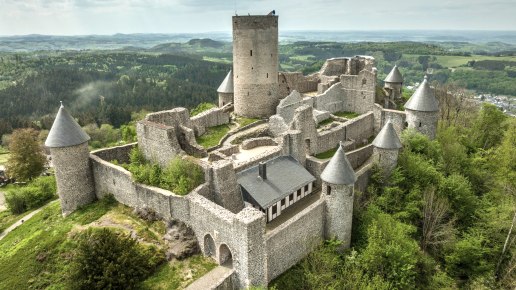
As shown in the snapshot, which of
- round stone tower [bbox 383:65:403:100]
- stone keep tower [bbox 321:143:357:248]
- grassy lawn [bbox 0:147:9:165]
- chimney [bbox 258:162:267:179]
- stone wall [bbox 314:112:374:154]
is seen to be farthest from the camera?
grassy lawn [bbox 0:147:9:165]

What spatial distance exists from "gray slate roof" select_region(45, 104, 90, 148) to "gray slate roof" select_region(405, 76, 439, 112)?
24.6 m

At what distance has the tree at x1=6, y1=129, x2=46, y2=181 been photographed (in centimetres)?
3866

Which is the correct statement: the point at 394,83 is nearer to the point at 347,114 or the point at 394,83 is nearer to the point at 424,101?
the point at 347,114

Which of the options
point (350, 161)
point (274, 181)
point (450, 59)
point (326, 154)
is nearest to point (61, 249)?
point (274, 181)

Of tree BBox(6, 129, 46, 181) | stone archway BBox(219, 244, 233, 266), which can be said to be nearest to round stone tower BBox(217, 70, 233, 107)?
tree BBox(6, 129, 46, 181)

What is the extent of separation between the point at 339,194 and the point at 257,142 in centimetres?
960

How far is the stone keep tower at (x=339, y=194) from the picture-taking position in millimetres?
19922

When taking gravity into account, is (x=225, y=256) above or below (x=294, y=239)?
below

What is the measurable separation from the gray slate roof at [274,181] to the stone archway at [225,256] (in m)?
3.44

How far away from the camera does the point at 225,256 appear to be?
59.1 ft

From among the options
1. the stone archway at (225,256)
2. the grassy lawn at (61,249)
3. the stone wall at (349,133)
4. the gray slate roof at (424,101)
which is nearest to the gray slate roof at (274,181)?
the stone archway at (225,256)

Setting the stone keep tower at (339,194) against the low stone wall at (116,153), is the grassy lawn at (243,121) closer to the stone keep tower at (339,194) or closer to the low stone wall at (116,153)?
the low stone wall at (116,153)

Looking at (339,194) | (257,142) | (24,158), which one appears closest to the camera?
(339,194)

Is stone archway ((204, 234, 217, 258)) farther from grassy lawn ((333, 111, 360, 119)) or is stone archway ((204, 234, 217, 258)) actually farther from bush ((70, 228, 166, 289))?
grassy lawn ((333, 111, 360, 119))
